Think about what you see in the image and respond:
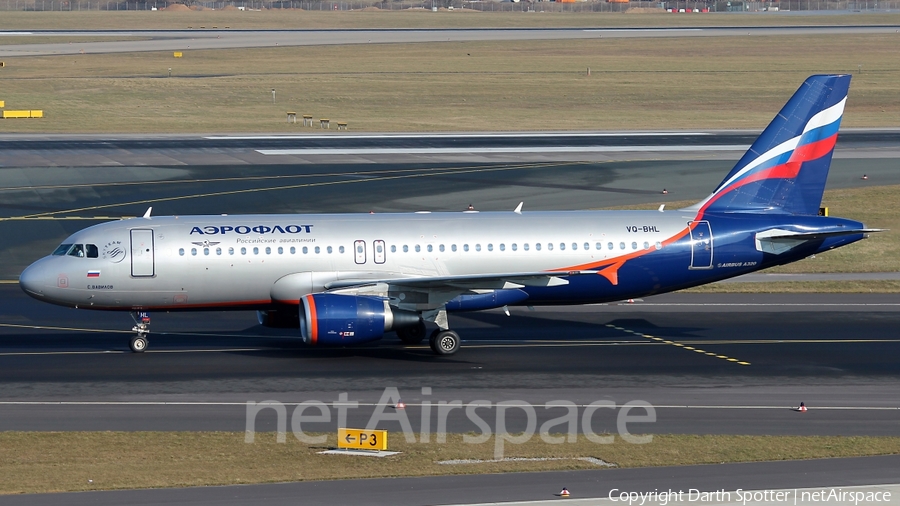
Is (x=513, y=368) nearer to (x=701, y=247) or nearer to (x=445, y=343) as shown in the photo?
(x=445, y=343)

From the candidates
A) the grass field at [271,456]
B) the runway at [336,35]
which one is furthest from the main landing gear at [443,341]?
the runway at [336,35]

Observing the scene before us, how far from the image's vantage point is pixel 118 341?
38.1m

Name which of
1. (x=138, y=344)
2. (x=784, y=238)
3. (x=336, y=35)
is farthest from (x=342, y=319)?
(x=336, y=35)

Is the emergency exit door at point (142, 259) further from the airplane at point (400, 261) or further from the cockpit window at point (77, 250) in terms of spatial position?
the cockpit window at point (77, 250)

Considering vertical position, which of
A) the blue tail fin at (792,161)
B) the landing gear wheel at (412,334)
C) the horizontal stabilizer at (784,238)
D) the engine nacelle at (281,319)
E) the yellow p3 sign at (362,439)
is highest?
the blue tail fin at (792,161)

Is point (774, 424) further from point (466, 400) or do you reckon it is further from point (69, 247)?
point (69, 247)

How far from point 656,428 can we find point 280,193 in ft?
131

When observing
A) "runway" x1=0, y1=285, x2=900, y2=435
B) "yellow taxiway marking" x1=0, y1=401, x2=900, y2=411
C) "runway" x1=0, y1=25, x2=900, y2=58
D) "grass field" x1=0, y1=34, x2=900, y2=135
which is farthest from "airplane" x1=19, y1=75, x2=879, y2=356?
"runway" x1=0, y1=25, x2=900, y2=58

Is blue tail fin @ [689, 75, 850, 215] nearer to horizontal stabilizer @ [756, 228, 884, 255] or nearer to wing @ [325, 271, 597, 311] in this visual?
horizontal stabilizer @ [756, 228, 884, 255]

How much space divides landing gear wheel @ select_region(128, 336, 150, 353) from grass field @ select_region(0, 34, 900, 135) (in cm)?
5814

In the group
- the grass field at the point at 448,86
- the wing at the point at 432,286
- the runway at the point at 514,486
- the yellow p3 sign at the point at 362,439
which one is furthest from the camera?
the grass field at the point at 448,86

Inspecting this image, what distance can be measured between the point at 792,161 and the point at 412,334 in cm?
1432

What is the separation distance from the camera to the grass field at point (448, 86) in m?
99.8

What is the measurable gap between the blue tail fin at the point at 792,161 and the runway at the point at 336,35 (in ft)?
411
